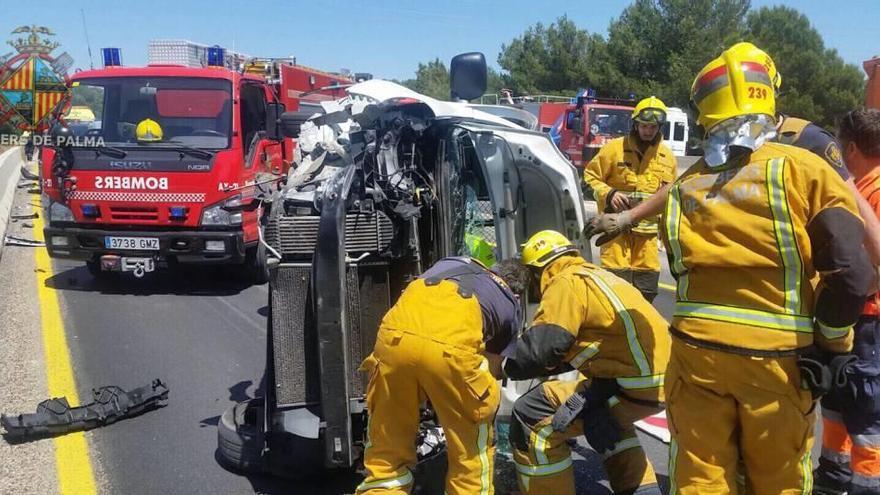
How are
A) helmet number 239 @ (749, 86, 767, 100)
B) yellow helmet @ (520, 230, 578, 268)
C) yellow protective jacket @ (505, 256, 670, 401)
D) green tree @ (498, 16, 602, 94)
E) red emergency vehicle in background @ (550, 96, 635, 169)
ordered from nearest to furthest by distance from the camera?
1. helmet number 239 @ (749, 86, 767, 100)
2. yellow protective jacket @ (505, 256, 670, 401)
3. yellow helmet @ (520, 230, 578, 268)
4. red emergency vehicle in background @ (550, 96, 635, 169)
5. green tree @ (498, 16, 602, 94)

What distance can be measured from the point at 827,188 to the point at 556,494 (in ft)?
5.25

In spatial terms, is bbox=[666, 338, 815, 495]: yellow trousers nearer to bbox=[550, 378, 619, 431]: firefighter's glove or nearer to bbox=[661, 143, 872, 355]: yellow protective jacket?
bbox=[661, 143, 872, 355]: yellow protective jacket

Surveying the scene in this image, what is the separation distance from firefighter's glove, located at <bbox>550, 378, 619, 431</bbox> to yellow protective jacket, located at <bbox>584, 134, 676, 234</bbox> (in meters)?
2.22

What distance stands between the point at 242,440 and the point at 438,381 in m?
1.50

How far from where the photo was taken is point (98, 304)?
7426mm

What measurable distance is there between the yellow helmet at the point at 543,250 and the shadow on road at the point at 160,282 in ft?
17.8

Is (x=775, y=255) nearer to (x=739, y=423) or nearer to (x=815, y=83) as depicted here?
(x=739, y=423)

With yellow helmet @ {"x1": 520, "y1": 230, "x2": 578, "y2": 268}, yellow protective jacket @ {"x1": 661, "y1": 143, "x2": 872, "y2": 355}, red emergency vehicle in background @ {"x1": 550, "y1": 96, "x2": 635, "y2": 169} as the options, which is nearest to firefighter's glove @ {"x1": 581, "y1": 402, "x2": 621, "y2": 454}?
yellow helmet @ {"x1": 520, "y1": 230, "x2": 578, "y2": 268}

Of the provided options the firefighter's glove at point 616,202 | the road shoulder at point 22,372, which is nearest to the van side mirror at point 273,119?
the road shoulder at point 22,372

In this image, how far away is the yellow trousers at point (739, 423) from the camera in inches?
91.4

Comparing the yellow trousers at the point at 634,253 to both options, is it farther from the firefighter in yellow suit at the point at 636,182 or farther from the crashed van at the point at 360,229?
the crashed van at the point at 360,229

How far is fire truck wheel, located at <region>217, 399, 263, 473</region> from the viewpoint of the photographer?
148 inches

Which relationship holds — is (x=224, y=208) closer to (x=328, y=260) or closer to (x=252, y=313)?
(x=252, y=313)

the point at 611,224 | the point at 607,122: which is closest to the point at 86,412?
the point at 611,224
